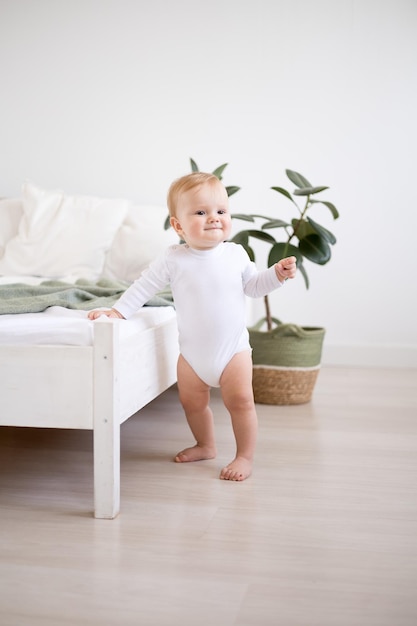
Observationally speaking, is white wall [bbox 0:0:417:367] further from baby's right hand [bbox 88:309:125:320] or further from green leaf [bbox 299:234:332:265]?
baby's right hand [bbox 88:309:125:320]

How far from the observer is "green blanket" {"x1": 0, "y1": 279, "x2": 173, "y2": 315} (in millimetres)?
1926

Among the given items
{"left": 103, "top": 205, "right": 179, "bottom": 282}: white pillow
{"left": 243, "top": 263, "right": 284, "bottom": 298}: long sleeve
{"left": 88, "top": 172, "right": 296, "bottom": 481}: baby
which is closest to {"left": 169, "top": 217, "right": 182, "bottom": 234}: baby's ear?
{"left": 88, "top": 172, "right": 296, "bottom": 481}: baby

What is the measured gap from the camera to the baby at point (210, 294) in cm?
190

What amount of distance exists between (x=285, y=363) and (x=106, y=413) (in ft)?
4.09

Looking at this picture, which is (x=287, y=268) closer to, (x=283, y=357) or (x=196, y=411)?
(x=196, y=411)

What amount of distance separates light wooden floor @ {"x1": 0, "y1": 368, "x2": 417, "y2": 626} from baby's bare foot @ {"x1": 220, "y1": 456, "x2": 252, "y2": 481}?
2 centimetres

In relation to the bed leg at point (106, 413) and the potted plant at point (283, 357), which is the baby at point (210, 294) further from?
the potted plant at point (283, 357)

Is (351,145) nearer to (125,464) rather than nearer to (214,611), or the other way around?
(125,464)

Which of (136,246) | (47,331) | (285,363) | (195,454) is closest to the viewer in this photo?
(47,331)

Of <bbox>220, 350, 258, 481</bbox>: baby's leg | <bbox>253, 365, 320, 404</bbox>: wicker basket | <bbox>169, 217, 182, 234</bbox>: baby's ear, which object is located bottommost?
<bbox>253, 365, 320, 404</bbox>: wicker basket

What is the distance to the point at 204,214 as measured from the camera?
1.90 metres

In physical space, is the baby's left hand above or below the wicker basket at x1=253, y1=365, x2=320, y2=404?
above

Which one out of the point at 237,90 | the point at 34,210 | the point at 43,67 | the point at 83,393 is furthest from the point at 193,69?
the point at 83,393

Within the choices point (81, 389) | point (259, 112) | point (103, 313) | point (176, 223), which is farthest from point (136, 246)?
point (81, 389)
